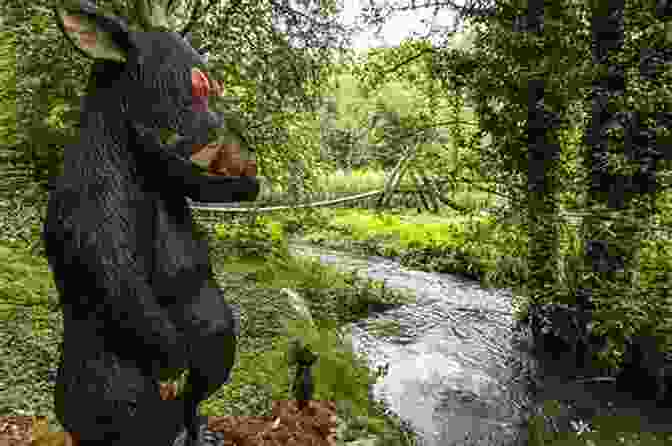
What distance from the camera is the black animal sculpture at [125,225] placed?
1229mm

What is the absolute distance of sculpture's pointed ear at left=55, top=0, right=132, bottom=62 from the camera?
1112 millimetres

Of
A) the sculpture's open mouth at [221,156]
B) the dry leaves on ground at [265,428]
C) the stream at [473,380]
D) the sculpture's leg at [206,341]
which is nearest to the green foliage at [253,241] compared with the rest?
the stream at [473,380]

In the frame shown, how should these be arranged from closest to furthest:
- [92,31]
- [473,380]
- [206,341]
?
[92,31] < [206,341] < [473,380]

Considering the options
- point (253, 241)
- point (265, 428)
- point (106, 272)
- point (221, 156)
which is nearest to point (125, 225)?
point (106, 272)

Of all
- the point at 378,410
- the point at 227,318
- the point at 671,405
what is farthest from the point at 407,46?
the point at 227,318

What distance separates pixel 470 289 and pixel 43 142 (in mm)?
7939

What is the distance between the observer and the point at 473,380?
5863 millimetres

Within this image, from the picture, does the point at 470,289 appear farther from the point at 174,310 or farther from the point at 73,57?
the point at 174,310

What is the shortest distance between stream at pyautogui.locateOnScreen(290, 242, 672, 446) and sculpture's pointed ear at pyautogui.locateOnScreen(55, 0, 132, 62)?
4343mm

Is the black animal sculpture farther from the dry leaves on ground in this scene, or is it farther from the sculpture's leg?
the dry leaves on ground

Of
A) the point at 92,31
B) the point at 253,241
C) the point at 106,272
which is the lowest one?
the point at 253,241

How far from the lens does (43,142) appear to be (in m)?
5.76

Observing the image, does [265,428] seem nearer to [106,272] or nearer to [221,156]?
[106,272]

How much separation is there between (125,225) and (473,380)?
18.3 ft
